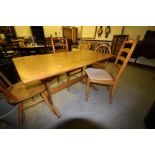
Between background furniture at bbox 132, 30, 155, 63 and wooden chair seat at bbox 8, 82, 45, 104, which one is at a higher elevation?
background furniture at bbox 132, 30, 155, 63

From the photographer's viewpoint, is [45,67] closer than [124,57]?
Yes

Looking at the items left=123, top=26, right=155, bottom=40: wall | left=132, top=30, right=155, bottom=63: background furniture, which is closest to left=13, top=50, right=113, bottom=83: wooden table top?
left=132, top=30, right=155, bottom=63: background furniture

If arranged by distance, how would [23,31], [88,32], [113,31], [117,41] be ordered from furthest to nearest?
[23,31]
[88,32]
[113,31]
[117,41]

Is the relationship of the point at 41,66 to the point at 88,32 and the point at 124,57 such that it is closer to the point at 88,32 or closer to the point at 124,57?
the point at 124,57

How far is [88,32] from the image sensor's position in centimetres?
522

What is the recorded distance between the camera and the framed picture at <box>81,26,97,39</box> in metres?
4.94

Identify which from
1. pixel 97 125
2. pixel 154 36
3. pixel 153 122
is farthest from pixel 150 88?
pixel 154 36

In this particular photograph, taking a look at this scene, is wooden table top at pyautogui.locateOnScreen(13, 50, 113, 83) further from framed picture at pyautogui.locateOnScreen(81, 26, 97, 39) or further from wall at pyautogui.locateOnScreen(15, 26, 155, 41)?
framed picture at pyautogui.locateOnScreen(81, 26, 97, 39)

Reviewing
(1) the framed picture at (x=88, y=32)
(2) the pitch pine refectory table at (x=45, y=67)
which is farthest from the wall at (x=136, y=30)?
(2) the pitch pine refectory table at (x=45, y=67)

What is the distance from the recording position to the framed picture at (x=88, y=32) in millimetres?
4941

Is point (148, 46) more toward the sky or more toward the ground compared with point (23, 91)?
more toward the sky

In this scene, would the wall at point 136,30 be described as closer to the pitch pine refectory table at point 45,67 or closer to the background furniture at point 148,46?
the background furniture at point 148,46

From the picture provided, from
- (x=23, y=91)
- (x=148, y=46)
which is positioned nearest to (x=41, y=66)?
(x=23, y=91)
